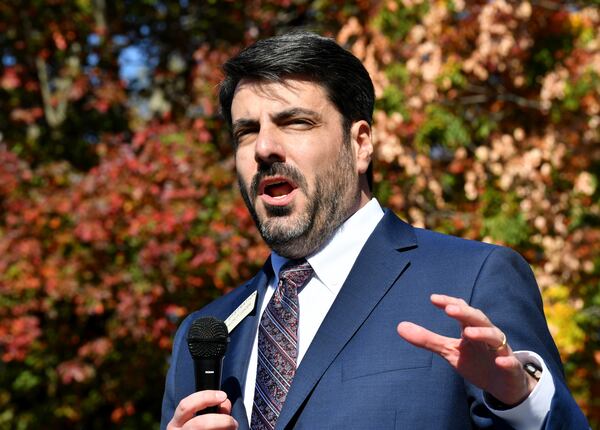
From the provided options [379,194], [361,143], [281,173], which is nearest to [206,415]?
[281,173]

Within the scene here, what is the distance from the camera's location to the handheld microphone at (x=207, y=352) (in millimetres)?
2367

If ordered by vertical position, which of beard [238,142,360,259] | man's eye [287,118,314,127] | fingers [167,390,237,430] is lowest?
fingers [167,390,237,430]

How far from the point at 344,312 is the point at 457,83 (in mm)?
6138

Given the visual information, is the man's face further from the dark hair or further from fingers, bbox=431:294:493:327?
fingers, bbox=431:294:493:327

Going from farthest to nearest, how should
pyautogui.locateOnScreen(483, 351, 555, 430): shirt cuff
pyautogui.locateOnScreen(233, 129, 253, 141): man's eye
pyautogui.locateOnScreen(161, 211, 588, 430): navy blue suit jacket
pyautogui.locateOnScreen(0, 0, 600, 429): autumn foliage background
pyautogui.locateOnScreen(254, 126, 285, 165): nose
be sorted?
pyautogui.locateOnScreen(0, 0, 600, 429): autumn foliage background < pyautogui.locateOnScreen(233, 129, 253, 141): man's eye < pyautogui.locateOnScreen(254, 126, 285, 165): nose < pyautogui.locateOnScreen(161, 211, 588, 430): navy blue suit jacket < pyautogui.locateOnScreen(483, 351, 555, 430): shirt cuff

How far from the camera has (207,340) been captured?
2412 millimetres

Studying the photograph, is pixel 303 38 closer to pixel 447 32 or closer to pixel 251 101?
pixel 251 101

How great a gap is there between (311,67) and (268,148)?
1.08ft

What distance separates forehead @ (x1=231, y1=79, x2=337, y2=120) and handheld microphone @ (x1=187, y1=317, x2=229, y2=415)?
2.50 feet

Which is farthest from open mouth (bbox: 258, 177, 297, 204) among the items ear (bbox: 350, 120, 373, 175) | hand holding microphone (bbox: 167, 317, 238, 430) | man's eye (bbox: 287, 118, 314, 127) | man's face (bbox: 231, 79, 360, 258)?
hand holding microphone (bbox: 167, 317, 238, 430)

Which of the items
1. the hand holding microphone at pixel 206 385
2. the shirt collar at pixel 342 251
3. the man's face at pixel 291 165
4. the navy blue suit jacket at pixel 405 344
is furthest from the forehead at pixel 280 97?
the hand holding microphone at pixel 206 385

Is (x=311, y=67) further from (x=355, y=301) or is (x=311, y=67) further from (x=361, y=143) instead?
(x=355, y=301)

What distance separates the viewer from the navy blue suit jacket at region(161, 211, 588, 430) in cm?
235

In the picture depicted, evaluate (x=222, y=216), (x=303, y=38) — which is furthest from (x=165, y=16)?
(x=303, y=38)
